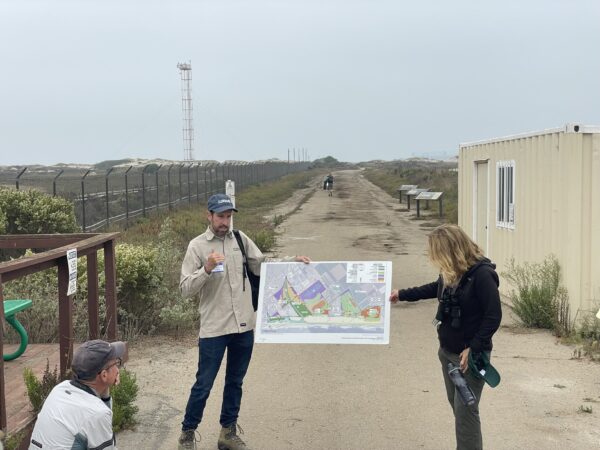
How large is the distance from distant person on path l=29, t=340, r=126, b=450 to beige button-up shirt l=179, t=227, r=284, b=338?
57.8 inches

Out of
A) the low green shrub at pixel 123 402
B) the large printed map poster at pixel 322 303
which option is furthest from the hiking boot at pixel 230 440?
the low green shrub at pixel 123 402

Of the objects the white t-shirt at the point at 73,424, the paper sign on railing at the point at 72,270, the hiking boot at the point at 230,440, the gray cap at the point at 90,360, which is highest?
the paper sign on railing at the point at 72,270

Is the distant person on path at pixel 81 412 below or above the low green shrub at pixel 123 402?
above

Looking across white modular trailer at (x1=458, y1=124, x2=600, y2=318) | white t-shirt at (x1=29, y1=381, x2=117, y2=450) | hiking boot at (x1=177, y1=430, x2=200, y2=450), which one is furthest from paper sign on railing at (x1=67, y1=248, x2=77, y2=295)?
white modular trailer at (x1=458, y1=124, x2=600, y2=318)

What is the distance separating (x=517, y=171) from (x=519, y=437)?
5855 millimetres

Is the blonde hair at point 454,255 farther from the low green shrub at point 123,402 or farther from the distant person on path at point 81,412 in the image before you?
the low green shrub at point 123,402

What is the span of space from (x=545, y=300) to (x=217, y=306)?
5.59 m

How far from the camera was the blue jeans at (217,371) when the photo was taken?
489cm

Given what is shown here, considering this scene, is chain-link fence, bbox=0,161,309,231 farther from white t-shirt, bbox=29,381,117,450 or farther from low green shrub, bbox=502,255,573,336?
white t-shirt, bbox=29,381,117,450

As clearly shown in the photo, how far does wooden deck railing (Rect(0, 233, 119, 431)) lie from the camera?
4.26m

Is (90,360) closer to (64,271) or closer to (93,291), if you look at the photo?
(64,271)

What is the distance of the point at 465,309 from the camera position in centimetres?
423

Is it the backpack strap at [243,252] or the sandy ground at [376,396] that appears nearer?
the backpack strap at [243,252]

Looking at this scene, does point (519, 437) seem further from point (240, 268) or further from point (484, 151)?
point (484, 151)
